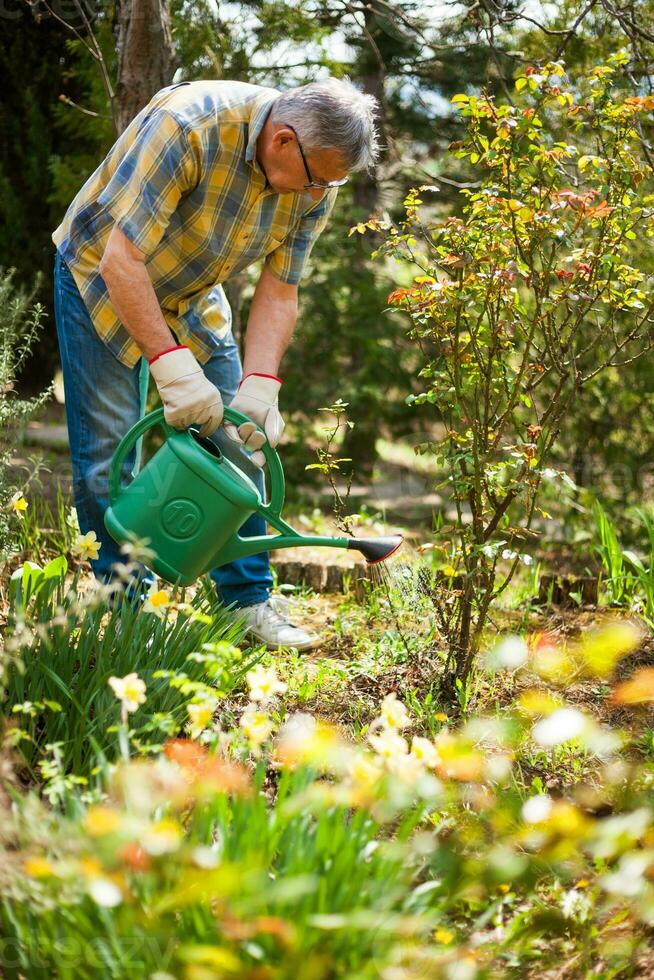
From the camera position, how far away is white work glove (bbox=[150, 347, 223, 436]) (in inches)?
79.5

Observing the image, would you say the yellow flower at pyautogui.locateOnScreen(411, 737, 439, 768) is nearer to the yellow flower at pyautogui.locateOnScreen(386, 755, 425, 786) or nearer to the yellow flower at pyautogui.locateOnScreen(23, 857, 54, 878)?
the yellow flower at pyautogui.locateOnScreen(386, 755, 425, 786)

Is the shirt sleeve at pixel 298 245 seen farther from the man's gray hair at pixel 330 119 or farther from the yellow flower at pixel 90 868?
the yellow flower at pixel 90 868

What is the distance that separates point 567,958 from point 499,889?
139 mm

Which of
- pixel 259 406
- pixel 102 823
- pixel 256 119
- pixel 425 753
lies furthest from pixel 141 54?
pixel 102 823

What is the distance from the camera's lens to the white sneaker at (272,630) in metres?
2.46

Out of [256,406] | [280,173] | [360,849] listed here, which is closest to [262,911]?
[360,849]

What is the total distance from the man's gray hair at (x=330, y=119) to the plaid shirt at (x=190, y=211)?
102 millimetres

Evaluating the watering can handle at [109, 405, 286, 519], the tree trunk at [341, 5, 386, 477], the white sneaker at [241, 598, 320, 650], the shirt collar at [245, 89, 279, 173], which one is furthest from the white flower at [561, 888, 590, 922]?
the tree trunk at [341, 5, 386, 477]

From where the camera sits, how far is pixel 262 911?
1087 mm

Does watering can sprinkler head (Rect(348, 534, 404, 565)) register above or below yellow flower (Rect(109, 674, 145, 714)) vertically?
below

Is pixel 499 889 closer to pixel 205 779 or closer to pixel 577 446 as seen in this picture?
pixel 205 779

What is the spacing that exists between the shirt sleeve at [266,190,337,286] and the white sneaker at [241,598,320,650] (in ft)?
2.90

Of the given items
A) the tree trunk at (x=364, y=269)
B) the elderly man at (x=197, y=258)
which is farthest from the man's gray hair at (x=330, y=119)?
the tree trunk at (x=364, y=269)

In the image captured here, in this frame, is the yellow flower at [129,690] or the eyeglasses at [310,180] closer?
the yellow flower at [129,690]
